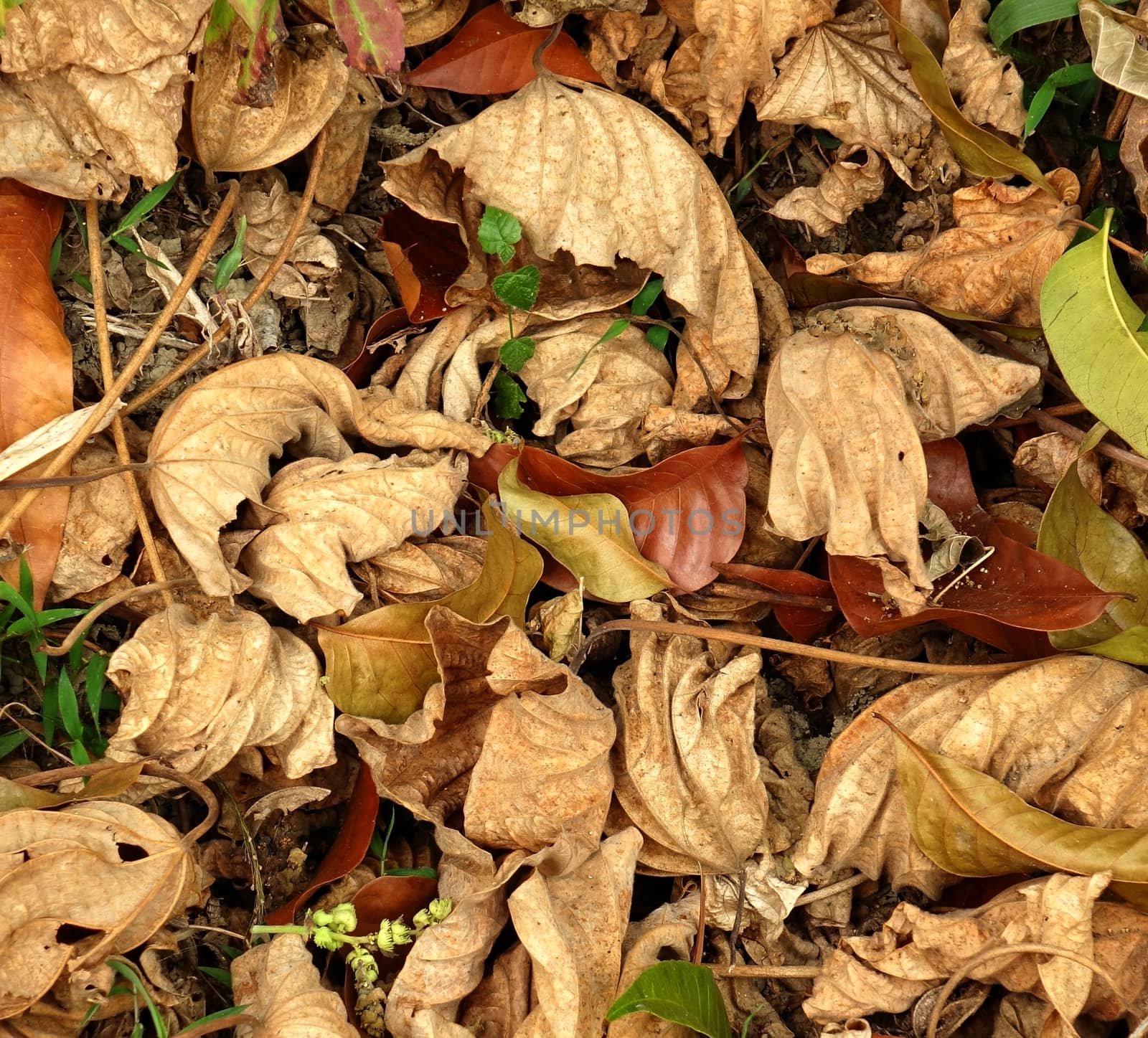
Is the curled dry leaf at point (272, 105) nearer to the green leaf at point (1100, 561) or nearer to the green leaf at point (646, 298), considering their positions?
the green leaf at point (646, 298)

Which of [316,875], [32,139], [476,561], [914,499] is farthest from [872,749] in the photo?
[32,139]

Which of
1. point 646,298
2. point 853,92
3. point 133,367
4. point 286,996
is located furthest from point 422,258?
point 286,996

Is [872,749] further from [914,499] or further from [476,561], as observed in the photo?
[476,561]

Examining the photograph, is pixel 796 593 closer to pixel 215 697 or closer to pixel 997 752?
pixel 997 752

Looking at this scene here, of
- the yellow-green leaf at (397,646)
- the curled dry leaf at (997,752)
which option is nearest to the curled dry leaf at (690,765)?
the curled dry leaf at (997,752)

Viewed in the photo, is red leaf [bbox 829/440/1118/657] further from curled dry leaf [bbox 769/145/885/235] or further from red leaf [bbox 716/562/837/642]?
curled dry leaf [bbox 769/145/885/235]

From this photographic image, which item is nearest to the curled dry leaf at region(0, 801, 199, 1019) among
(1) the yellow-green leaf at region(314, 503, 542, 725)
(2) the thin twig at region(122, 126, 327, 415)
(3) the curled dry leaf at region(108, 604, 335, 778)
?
(3) the curled dry leaf at region(108, 604, 335, 778)
